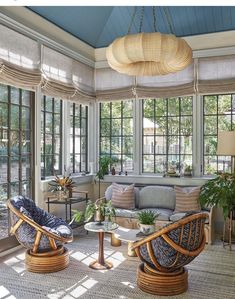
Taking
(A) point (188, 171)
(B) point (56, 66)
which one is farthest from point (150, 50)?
(A) point (188, 171)

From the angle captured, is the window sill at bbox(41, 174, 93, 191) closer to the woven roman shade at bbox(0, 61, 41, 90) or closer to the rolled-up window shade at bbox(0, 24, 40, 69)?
the woven roman shade at bbox(0, 61, 41, 90)

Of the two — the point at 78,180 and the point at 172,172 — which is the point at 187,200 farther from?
the point at 78,180

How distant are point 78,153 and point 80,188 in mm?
718

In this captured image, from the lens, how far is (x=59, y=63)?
566 cm

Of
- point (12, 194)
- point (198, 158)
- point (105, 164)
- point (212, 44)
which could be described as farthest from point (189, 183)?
point (12, 194)

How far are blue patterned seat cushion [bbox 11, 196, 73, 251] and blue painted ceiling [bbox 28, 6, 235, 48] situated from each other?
2.86 m

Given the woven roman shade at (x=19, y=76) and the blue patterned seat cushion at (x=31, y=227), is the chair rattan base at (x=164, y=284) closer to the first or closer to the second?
the blue patterned seat cushion at (x=31, y=227)

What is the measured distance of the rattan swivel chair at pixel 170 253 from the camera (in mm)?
3309

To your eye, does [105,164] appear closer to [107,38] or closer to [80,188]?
[80,188]

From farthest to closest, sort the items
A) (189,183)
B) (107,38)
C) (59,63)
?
1. (107,38)
2. (189,183)
3. (59,63)


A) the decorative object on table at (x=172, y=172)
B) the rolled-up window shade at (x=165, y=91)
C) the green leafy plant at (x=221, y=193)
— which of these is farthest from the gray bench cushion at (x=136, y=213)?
the rolled-up window shade at (x=165, y=91)

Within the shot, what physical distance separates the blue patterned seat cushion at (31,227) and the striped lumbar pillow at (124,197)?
1.51 meters

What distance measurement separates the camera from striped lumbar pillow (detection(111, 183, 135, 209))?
5.81m

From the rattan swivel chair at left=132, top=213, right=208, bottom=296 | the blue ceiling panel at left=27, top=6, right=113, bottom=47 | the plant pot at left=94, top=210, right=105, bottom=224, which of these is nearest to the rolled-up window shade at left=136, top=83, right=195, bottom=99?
the blue ceiling panel at left=27, top=6, right=113, bottom=47
